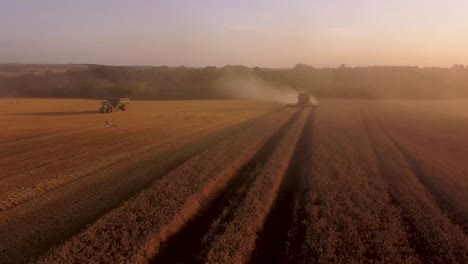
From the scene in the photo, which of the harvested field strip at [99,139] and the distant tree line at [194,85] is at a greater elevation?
the distant tree line at [194,85]

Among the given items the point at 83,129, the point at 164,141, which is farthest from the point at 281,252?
the point at 83,129

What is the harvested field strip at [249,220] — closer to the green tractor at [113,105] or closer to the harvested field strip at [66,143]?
the harvested field strip at [66,143]

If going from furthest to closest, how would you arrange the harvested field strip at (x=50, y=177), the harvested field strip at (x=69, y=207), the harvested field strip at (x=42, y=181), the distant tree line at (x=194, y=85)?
the distant tree line at (x=194, y=85), the harvested field strip at (x=50, y=177), the harvested field strip at (x=42, y=181), the harvested field strip at (x=69, y=207)

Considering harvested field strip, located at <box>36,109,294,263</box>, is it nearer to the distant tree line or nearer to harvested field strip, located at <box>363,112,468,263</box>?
harvested field strip, located at <box>363,112,468,263</box>

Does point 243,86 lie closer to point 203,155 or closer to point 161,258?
point 203,155

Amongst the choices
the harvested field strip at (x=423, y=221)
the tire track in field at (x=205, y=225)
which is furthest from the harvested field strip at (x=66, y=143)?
the harvested field strip at (x=423, y=221)

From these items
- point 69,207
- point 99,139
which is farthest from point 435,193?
point 99,139
